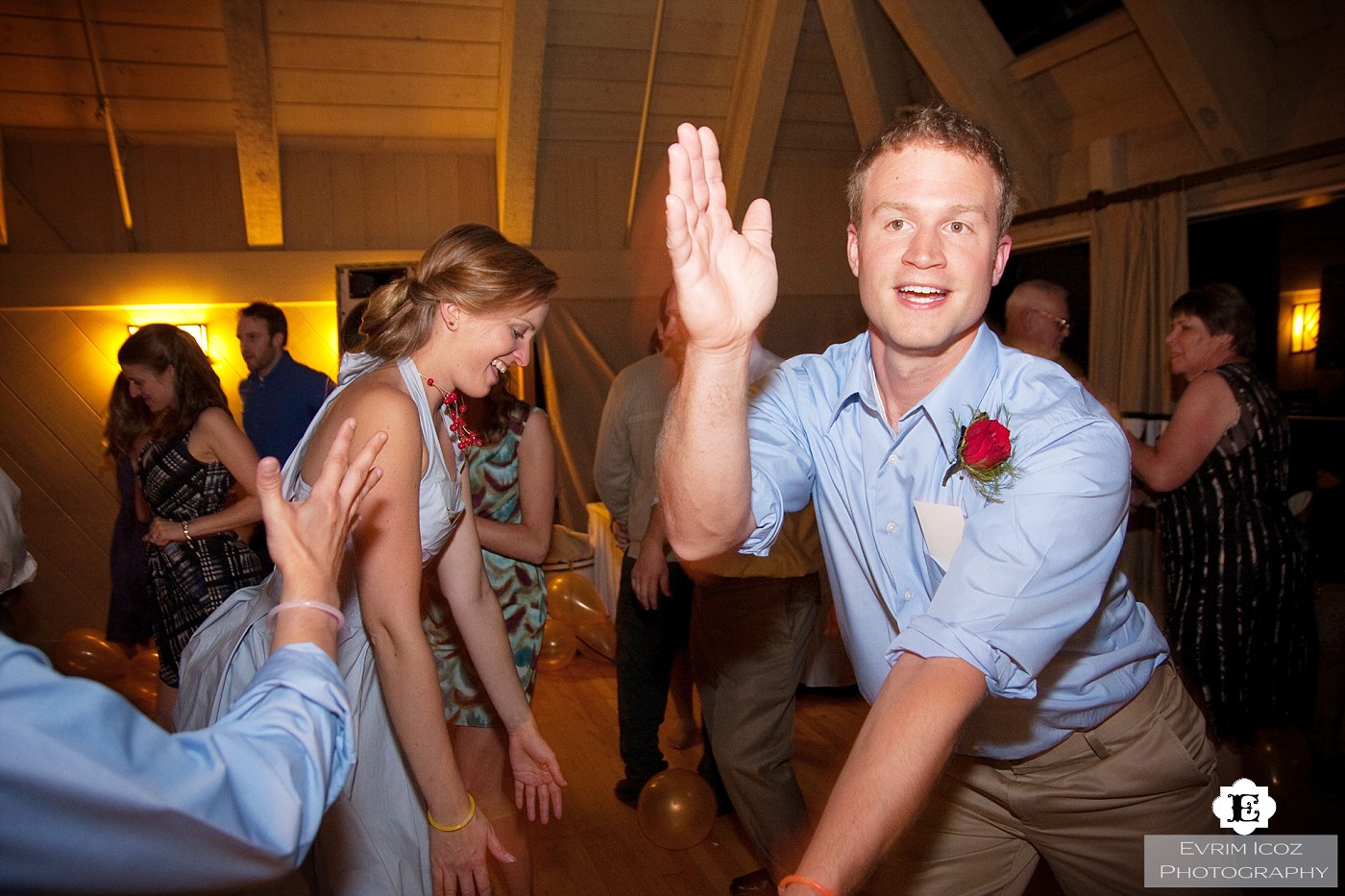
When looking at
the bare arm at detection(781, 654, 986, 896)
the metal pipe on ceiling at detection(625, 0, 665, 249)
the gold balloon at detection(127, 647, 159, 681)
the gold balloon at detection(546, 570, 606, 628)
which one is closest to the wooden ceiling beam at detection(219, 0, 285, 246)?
the metal pipe on ceiling at detection(625, 0, 665, 249)

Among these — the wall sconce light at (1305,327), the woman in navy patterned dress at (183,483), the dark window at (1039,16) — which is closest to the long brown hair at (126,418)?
the woman in navy patterned dress at (183,483)

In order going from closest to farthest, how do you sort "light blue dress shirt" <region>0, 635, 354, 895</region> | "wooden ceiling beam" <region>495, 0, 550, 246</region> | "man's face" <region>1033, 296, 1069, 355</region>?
1. "light blue dress shirt" <region>0, 635, 354, 895</region>
2. "man's face" <region>1033, 296, 1069, 355</region>
3. "wooden ceiling beam" <region>495, 0, 550, 246</region>

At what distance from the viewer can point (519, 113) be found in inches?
217

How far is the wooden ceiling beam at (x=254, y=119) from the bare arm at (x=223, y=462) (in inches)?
112

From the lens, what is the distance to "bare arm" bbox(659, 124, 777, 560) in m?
1.27

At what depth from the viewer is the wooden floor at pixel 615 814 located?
2.86 metres

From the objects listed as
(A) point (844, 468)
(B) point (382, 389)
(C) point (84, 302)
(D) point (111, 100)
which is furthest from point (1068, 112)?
(C) point (84, 302)

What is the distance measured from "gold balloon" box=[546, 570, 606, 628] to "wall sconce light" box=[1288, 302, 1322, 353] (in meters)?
3.51

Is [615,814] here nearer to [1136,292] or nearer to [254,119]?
[1136,292]

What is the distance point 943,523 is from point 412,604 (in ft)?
2.93

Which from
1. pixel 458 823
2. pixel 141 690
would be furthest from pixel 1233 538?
pixel 141 690

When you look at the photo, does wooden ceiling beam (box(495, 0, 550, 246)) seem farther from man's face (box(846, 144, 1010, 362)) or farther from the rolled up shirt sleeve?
the rolled up shirt sleeve

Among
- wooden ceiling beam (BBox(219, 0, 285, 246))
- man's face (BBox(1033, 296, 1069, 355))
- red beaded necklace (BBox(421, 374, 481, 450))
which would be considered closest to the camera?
red beaded necklace (BBox(421, 374, 481, 450))

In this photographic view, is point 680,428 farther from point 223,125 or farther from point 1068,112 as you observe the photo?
point 223,125
